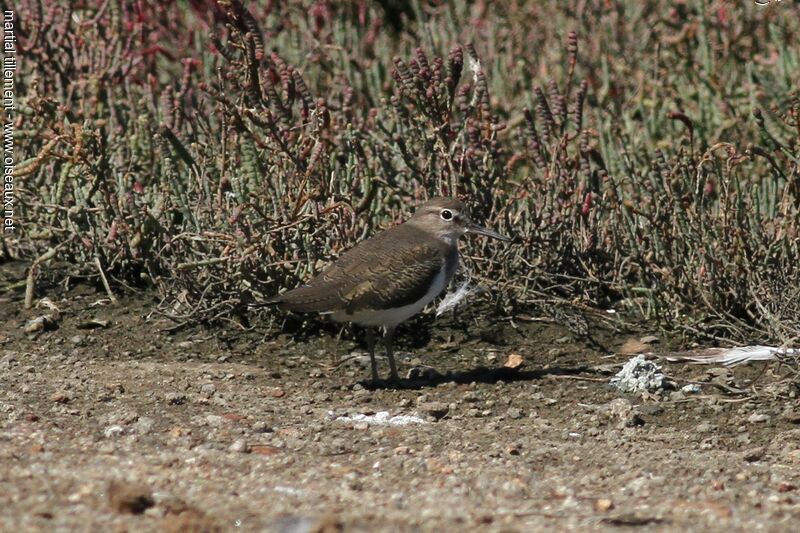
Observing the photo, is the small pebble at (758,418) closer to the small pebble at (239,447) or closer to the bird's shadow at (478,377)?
the bird's shadow at (478,377)

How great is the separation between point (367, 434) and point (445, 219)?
5.37 ft

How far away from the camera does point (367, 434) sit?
583 centimetres

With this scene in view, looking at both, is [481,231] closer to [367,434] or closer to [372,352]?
[372,352]

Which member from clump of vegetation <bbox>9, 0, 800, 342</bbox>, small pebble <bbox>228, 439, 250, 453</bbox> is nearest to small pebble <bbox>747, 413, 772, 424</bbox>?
clump of vegetation <bbox>9, 0, 800, 342</bbox>

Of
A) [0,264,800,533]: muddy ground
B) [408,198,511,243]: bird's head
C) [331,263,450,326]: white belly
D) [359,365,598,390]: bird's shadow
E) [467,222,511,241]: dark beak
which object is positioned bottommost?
[359,365,598,390]: bird's shadow

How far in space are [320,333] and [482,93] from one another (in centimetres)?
165

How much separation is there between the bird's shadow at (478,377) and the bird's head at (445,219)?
0.72m

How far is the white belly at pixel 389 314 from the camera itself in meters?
6.68

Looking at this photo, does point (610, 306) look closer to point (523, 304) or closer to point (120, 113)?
point (523, 304)

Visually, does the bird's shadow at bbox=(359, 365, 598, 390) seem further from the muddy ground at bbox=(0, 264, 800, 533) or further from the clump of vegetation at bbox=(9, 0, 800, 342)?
the clump of vegetation at bbox=(9, 0, 800, 342)

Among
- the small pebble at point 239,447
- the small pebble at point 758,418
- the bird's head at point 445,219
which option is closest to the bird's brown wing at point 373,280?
the bird's head at point 445,219

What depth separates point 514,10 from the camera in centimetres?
1177

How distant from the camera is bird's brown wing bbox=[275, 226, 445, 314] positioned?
661 centimetres

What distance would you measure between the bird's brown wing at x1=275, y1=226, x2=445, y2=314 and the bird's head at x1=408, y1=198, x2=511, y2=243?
190 millimetres
